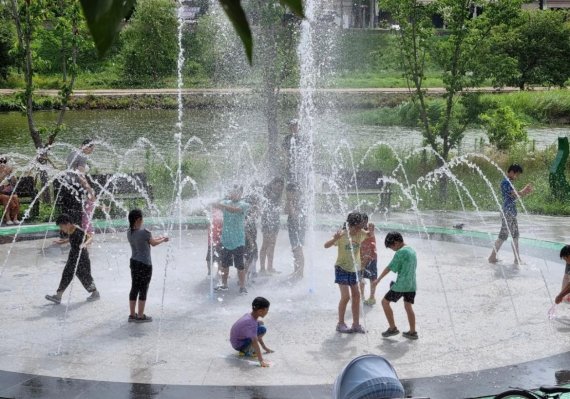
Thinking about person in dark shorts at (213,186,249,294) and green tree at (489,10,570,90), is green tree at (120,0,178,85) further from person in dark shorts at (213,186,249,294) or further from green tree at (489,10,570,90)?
person in dark shorts at (213,186,249,294)

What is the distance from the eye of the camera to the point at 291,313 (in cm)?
928

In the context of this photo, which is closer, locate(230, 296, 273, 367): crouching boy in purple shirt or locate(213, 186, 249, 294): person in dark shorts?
locate(230, 296, 273, 367): crouching boy in purple shirt

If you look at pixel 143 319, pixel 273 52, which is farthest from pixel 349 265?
pixel 273 52

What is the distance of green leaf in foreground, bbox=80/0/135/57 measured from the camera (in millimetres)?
1424

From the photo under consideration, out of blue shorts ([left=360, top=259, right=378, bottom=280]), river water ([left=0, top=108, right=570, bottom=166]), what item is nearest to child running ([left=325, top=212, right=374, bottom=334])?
blue shorts ([left=360, top=259, right=378, bottom=280])

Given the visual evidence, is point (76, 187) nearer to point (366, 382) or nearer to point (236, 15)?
point (366, 382)

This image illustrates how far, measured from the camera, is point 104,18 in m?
1.45

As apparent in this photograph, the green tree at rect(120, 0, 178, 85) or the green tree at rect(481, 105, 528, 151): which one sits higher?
the green tree at rect(120, 0, 178, 85)

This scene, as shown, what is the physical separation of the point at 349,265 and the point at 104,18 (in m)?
6.94

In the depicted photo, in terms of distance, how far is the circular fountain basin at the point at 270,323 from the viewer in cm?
762

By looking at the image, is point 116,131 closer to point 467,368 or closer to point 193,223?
point 193,223

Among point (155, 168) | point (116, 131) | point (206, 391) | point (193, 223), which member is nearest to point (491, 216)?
point (193, 223)

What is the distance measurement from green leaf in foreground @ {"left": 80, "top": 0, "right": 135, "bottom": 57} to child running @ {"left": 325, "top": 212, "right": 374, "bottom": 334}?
271 inches

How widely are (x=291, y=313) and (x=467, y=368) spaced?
2.18m
